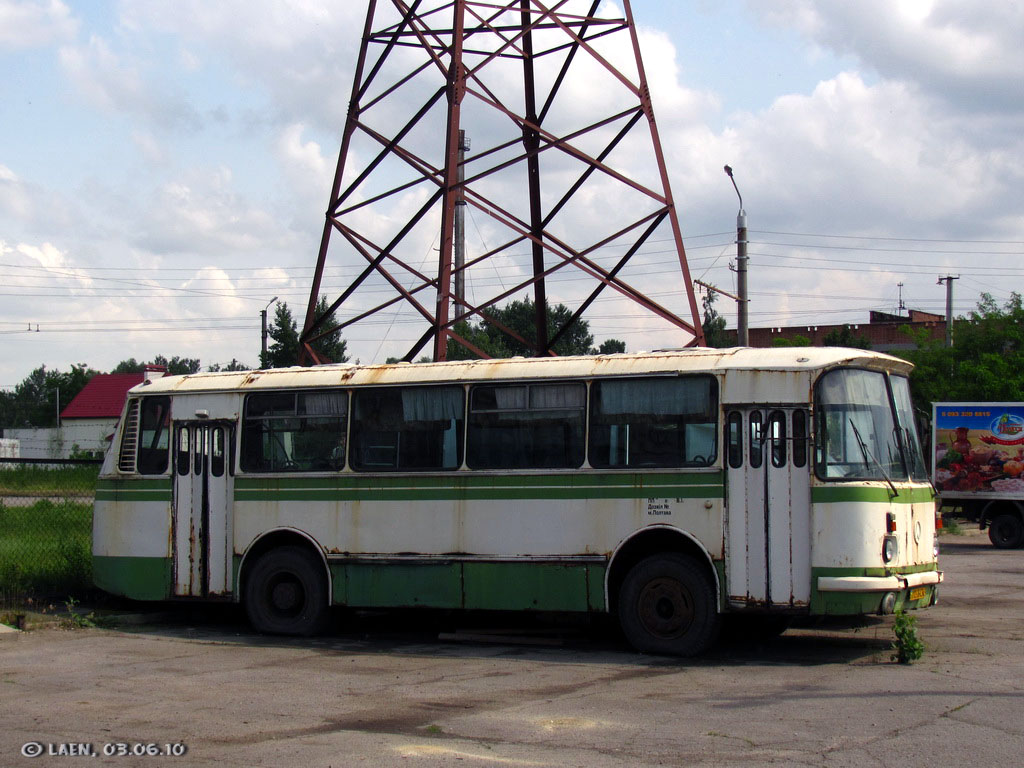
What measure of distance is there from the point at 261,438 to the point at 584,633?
13.6ft

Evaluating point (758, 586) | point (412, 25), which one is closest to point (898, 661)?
point (758, 586)

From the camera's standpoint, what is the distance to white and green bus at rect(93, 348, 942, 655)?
11023 mm

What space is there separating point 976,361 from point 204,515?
36341 mm

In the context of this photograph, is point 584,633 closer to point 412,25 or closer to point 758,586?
point 758,586

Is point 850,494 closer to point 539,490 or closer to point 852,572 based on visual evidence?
point 852,572

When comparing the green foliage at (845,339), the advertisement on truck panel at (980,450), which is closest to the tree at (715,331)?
the green foliage at (845,339)

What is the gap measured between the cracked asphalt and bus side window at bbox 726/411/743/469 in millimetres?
1807

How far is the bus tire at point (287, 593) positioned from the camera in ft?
43.4

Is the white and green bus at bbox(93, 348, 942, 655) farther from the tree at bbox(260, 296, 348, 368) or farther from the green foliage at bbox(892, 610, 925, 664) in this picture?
the tree at bbox(260, 296, 348, 368)

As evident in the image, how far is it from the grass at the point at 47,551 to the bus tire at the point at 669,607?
309 inches

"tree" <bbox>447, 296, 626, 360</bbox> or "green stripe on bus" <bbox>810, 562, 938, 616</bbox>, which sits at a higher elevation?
"tree" <bbox>447, 296, 626, 360</bbox>

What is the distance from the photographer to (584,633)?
13.2 metres

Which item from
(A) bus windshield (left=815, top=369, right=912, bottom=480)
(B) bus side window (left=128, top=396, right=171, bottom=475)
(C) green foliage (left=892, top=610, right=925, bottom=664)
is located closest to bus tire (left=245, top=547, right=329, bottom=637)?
(B) bus side window (left=128, top=396, right=171, bottom=475)

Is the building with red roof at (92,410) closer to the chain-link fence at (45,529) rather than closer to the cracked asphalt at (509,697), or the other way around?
the chain-link fence at (45,529)
